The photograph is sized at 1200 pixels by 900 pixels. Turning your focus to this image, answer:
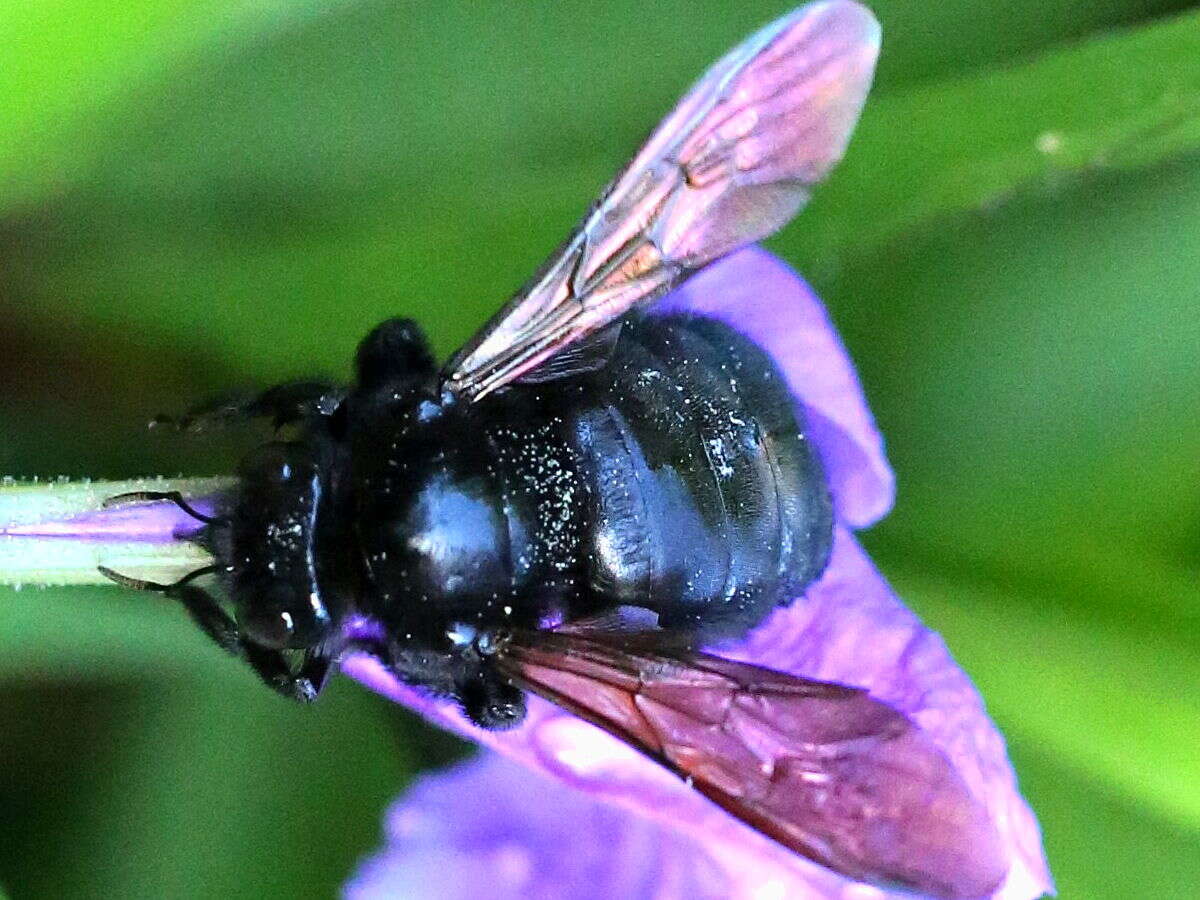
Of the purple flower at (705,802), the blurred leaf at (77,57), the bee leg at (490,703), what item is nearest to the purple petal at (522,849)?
the purple flower at (705,802)

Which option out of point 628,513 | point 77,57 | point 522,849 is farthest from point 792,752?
point 77,57

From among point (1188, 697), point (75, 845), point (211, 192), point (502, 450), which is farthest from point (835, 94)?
point (75, 845)

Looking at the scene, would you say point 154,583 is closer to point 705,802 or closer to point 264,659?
point 264,659

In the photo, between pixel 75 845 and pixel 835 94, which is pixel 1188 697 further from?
pixel 75 845

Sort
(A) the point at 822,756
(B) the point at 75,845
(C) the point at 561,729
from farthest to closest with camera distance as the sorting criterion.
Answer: (B) the point at 75,845 → (C) the point at 561,729 → (A) the point at 822,756

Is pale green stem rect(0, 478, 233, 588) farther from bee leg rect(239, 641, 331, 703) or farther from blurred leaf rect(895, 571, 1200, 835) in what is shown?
blurred leaf rect(895, 571, 1200, 835)

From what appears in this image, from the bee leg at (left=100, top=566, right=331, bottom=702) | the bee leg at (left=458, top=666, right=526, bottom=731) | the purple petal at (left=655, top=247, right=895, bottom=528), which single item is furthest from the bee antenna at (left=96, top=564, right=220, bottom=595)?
the purple petal at (left=655, top=247, right=895, bottom=528)
